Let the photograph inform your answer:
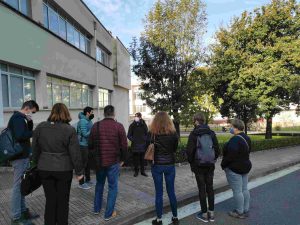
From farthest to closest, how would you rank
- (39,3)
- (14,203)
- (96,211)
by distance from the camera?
(39,3), (96,211), (14,203)

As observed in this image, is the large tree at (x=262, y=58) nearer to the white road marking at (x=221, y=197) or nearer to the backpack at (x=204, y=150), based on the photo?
the white road marking at (x=221, y=197)

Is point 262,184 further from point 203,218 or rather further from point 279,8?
point 279,8

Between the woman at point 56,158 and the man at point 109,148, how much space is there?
727 mm

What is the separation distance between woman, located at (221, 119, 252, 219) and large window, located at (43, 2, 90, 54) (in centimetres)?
1050

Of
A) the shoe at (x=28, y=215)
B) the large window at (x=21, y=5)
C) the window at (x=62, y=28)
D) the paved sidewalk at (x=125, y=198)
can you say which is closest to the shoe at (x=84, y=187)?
the paved sidewalk at (x=125, y=198)

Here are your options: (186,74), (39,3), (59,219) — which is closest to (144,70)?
(186,74)

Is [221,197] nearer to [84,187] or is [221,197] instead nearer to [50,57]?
[84,187]

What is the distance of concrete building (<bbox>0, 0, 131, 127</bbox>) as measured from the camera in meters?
9.84

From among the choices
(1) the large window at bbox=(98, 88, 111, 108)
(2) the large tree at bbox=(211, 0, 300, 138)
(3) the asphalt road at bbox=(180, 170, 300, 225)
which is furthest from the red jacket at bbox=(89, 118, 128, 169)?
(1) the large window at bbox=(98, 88, 111, 108)

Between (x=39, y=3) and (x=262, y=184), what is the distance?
34.1 ft

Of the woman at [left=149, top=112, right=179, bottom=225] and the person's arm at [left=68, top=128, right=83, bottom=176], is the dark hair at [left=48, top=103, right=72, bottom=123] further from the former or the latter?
the woman at [left=149, top=112, right=179, bottom=225]

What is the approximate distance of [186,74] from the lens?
13.6 m

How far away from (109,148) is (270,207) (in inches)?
136

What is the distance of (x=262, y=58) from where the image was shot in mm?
16969
